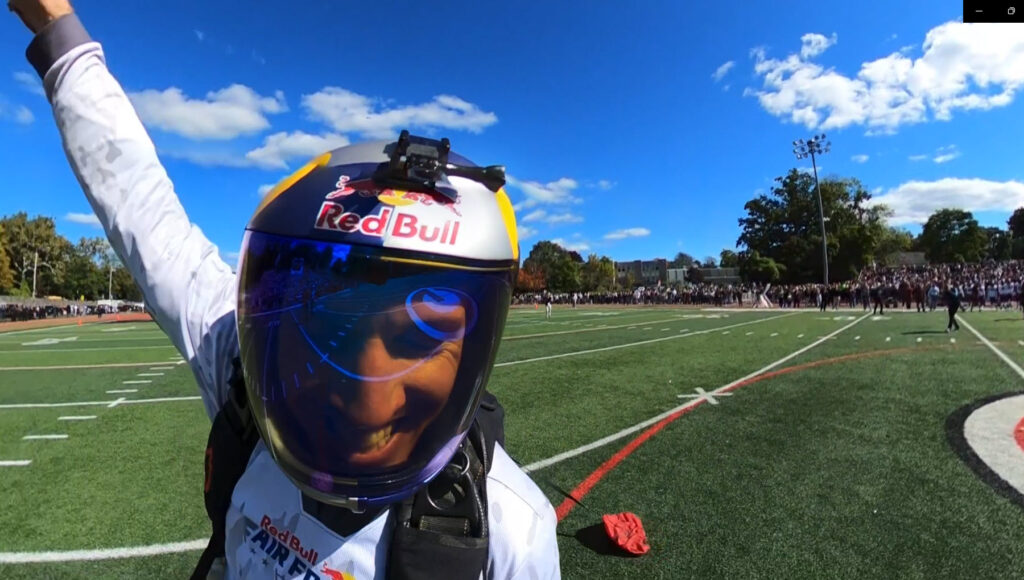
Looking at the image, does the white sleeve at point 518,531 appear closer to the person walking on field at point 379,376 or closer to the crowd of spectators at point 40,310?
the person walking on field at point 379,376

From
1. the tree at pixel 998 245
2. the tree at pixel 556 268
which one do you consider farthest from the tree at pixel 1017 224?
the tree at pixel 556 268

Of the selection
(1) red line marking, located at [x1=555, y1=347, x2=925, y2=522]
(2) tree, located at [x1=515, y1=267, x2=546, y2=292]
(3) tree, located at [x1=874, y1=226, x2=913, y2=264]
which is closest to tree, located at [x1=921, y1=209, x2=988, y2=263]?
(3) tree, located at [x1=874, y1=226, x2=913, y2=264]

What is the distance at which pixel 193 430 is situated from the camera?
684 cm

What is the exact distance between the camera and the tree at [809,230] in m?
64.8

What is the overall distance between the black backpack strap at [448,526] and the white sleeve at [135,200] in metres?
0.71

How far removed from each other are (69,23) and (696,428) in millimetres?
6567

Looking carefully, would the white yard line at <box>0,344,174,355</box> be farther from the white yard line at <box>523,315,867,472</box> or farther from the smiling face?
the smiling face

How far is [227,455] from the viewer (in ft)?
4.49

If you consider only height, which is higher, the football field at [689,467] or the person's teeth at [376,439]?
the person's teeth at [376,439]

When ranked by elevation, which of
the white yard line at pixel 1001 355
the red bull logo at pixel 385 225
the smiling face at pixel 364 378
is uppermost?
the red bull logo at pixel 385 225

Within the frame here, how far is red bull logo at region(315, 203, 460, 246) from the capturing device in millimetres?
1126

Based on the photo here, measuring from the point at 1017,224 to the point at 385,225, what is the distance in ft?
463

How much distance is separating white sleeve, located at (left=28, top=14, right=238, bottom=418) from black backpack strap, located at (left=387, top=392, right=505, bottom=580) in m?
0.71

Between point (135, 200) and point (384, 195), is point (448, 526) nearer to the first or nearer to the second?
point (384, 195)
